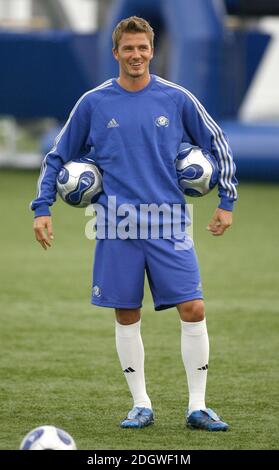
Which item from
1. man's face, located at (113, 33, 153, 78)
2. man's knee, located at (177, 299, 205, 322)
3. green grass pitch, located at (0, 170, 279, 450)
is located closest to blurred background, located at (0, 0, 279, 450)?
green grass pitch, located at (0, 170, 279, 450)

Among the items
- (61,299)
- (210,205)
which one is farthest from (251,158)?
(61,299)

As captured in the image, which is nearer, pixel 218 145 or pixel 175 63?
pixel 218 145

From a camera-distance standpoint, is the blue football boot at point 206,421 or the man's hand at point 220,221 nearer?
the blue football boot at point 206,421

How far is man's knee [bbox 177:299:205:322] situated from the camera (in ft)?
17.8

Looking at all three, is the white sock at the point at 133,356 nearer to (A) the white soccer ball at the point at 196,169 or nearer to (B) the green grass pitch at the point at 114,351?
(B) the green grass pitch at the point at 114,351

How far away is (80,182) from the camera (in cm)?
543

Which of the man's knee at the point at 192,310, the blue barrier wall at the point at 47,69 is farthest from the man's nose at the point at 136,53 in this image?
the blue barrier wall at the point at 47,69

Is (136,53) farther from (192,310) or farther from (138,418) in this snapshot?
(138,418)

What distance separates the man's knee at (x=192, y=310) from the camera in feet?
17.8

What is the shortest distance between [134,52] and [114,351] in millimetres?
2412

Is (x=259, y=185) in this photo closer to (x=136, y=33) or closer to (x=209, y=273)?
(x=209, y=273)

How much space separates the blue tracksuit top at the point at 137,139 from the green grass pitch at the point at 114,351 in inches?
38.6

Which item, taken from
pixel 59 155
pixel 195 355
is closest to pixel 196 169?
pixel 59 155

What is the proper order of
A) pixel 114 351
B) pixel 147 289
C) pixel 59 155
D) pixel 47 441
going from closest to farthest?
pixel 47 441
pixel 59 155
pixel 114 351
pixel 147 289
